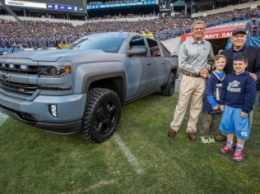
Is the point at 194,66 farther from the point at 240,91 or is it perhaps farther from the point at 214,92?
the point at 240,91

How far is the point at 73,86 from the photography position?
2.96 m

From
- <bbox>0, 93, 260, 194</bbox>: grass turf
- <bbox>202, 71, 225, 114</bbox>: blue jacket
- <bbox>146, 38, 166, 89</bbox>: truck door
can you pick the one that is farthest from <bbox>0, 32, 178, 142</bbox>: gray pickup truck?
<bbox>202, 71, 225, 114</bbox>: blue jacket

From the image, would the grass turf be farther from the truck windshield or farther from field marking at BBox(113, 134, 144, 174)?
the truck windshield

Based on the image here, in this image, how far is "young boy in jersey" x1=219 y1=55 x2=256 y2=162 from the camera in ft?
9.63

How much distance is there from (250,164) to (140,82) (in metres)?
2.26

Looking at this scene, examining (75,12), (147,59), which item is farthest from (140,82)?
(75,12)

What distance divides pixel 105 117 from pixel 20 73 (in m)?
1.31

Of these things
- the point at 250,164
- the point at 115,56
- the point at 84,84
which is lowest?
the point at 250,164

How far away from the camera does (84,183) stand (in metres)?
2.70

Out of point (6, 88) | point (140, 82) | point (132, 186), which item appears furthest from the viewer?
point (140, 82)

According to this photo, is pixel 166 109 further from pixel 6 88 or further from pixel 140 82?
pixel 6 88

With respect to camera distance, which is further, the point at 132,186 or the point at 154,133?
the point at 154,133

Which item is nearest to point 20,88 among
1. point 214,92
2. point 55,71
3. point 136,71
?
point 55,71

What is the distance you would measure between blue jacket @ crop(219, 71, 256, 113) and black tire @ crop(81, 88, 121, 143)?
5.19 ft
